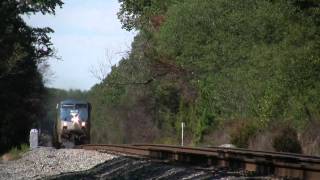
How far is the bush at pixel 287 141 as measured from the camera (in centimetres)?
3244

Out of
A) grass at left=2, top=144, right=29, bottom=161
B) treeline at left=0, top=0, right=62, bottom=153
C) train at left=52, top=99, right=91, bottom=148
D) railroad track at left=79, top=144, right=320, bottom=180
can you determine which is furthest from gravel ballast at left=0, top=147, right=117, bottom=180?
treeline at left=0, top=0, right=62, bottom=153

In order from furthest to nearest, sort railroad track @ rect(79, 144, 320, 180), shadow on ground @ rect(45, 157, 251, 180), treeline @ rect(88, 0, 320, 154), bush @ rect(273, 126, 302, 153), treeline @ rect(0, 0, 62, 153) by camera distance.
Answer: treeline @ rect(0, 0, 62, 153) < bush @ rect(273, 126, 302, 153) < treeline @ rect(88, 0, 320, 154) < shadow on ground @ rect(45, 157, 251, 180) < railroad track @ rect(79, 144, 320, 180)

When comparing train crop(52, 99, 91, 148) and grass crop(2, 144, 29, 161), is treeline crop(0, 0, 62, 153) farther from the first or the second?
grass crop(2, 144, 29, 161)

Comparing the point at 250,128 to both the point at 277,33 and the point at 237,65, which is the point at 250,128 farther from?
the point at 277,33

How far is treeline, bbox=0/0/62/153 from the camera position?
52406 millimetres

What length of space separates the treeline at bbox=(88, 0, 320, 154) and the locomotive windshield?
6879mm

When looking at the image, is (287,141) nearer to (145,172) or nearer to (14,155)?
(14,155)

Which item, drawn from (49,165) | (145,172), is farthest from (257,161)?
(49,165)

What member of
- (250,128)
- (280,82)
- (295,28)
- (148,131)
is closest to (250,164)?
(280,82)

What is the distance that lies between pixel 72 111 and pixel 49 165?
21.1m

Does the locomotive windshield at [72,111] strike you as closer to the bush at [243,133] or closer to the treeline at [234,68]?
the treeline at [234,68]

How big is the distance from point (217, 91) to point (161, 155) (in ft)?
46.5

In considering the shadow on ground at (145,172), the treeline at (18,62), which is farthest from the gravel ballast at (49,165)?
the treeline at (18,62)

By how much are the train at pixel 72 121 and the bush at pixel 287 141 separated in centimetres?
1550
